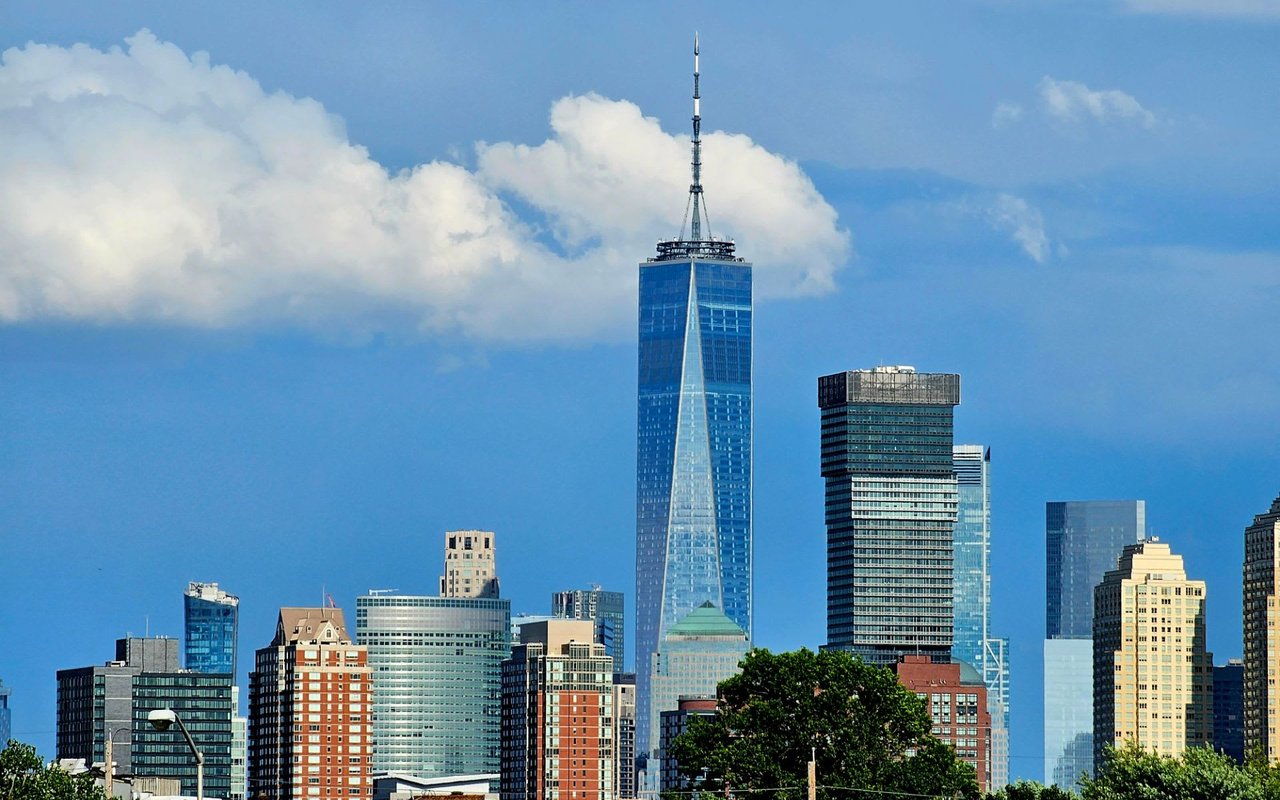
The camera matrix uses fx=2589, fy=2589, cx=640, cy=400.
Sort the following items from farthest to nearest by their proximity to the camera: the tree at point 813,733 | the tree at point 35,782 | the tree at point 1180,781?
1. the tree at point 1180,781
2. the tree at point 813,733
3. the tree at point 35,782

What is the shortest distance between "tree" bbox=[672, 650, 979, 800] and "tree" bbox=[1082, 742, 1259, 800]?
32.7 ft

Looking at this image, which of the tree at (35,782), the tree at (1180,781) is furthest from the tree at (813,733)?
the tree at (35,782)

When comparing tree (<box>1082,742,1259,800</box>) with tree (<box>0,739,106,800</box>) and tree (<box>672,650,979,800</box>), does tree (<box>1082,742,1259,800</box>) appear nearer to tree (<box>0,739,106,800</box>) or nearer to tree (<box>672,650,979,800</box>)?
tree (<box>672,650,979,800</box>)

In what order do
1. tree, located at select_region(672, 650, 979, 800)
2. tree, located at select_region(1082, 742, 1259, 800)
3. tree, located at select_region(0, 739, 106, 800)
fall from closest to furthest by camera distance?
1. tree, located at select_region(0, 739, 106, 800)
2. tree, located at select_region(672, 650, 979, 800)
3. tree, located at select_region(1082, 742, 1259, 800)

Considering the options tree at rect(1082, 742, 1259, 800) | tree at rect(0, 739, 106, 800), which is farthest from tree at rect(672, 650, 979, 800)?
tree at rect(0, 739, 106, 800)

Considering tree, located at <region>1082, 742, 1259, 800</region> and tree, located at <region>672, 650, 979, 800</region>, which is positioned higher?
tree, located at <region>672, 650, 979, 800</region>

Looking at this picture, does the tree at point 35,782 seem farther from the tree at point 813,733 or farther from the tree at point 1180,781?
the tree at point 1180,781

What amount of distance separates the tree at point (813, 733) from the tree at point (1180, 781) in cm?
997

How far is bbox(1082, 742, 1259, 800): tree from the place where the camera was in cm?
12306

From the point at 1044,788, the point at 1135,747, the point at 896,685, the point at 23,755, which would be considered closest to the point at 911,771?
the point at 896,685

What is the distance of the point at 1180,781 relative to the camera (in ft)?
407

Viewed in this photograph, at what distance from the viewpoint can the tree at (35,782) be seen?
112 metres

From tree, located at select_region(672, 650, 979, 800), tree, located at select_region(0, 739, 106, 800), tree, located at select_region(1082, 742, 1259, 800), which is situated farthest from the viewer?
tree, located at select_region(1082, 742, 1259, 800)

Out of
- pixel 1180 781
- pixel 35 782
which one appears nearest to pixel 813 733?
pixel 1180 781
